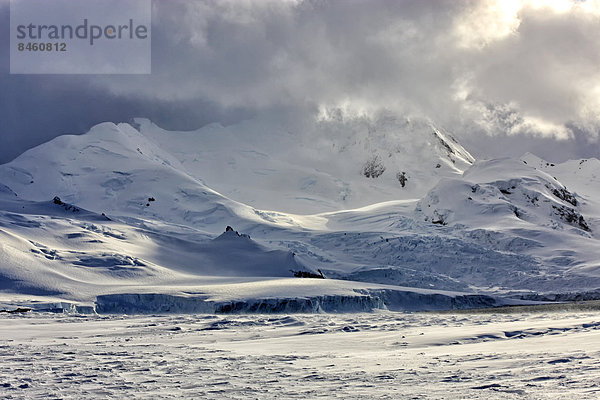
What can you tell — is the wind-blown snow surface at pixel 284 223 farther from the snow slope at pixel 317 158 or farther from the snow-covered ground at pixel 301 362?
the snow-covered ground at pixel 301 362

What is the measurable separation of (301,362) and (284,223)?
75297mm

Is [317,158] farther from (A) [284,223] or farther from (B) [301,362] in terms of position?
(B) [301,362]

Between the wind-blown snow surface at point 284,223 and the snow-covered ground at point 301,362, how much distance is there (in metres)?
11.9

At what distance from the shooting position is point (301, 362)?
17.2 meters

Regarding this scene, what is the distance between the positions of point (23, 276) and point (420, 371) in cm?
2857

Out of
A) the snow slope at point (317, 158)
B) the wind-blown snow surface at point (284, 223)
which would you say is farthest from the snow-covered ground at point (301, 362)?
the snow slope at point (317, 158)

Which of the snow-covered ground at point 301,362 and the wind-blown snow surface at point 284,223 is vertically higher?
the wind-blown snow surface at point 284,223

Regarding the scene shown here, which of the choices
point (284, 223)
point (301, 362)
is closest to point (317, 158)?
point (284, 223)

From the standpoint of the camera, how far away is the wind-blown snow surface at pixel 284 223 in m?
40.5

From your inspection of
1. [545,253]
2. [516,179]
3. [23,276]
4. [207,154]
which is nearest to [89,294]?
[23,276]

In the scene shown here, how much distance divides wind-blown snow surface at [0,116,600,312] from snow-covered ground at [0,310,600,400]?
11.9 m

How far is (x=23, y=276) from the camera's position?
38125 mm

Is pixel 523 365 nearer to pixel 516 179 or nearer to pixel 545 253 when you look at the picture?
pixel 545 253

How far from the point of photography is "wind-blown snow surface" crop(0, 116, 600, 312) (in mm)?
40531
